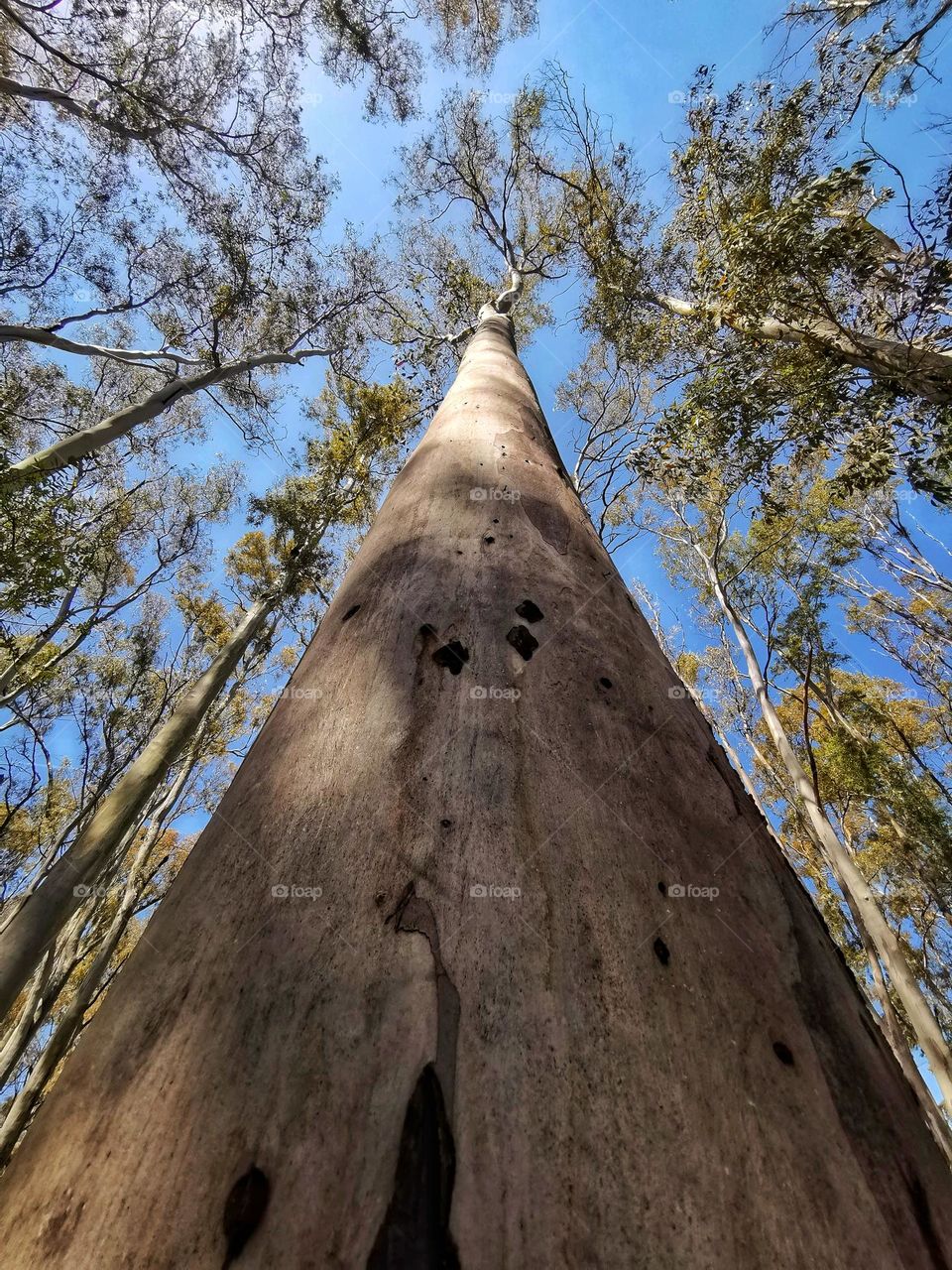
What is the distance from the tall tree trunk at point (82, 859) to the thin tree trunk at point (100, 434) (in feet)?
7.46

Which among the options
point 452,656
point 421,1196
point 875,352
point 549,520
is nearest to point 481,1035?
point 421,1196

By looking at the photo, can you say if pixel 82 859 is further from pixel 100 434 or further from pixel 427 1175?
pixel 427 1175

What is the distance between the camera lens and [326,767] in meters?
0.72

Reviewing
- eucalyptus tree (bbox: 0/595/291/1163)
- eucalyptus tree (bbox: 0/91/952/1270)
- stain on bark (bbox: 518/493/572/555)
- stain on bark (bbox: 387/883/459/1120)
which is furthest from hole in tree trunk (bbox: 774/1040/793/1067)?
eucalyptus tree (bbox: 0/595/291/1163)

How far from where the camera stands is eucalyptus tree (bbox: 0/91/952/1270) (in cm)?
37

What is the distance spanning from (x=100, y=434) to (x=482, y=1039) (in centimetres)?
638

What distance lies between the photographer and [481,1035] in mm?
451

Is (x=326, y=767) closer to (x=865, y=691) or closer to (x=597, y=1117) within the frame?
(x=597, y=1117)

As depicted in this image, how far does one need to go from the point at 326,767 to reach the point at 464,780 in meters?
0.18

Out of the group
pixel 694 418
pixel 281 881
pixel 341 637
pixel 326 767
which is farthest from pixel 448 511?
pixel 694 418

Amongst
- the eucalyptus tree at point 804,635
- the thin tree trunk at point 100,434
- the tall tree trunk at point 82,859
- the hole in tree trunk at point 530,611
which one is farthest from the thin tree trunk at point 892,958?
the thin tree trunk at point 100,434

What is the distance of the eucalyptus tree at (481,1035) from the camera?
14.7 inches

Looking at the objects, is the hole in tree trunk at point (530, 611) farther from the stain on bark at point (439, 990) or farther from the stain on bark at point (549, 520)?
the stain on bark at point (439, 990)

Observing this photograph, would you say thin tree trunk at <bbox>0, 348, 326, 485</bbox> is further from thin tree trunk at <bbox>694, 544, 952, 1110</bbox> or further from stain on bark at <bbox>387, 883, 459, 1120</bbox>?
thin tree trunk at <bbox>694, 544, 952, 1110</bbox>
